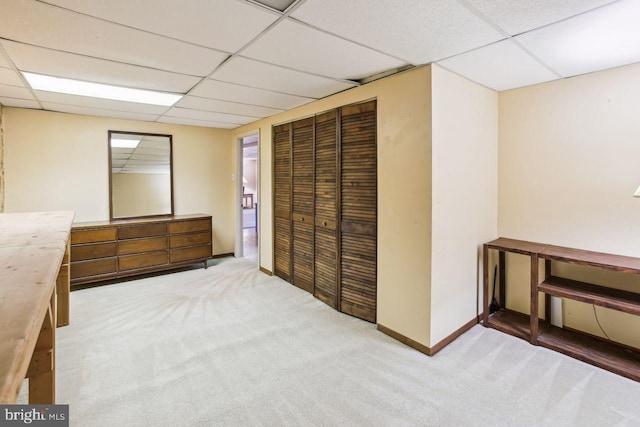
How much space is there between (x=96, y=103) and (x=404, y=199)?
3.60m

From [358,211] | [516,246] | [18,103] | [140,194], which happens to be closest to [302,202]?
[358,211]

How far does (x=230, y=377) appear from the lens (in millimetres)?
2209

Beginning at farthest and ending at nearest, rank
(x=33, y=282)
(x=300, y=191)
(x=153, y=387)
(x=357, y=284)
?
(x=300, y=191)
(x=357, y=284)
(x=153, y=387)
(x=33, y=282)

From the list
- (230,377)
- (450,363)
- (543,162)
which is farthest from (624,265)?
(230,377)

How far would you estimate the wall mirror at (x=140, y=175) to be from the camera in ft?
14.9

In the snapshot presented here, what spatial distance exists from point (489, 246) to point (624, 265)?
35.7 inches

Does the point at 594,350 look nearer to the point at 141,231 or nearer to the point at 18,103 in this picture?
the point at 141,231

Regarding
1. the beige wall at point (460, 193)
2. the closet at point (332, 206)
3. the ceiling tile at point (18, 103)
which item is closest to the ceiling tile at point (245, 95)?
the closet at point (332, 206)

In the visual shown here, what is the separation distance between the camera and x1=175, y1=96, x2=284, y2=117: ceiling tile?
3.51 meters

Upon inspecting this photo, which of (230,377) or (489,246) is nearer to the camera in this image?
(230,377)

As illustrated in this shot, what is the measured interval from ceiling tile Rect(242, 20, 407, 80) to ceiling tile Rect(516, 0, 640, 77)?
91 cm

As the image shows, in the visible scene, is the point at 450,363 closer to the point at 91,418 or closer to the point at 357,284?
the point at 357,284

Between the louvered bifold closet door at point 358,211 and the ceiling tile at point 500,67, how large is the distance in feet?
2.64

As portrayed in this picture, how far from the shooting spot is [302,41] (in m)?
1.98
